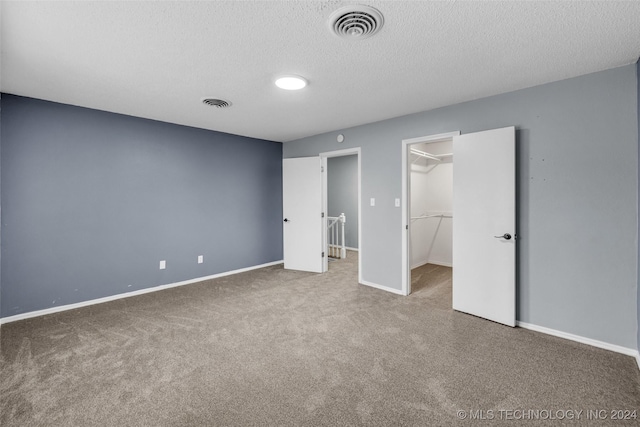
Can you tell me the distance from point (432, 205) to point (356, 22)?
4.43m

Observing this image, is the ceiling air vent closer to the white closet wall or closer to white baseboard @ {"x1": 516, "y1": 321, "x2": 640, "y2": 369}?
the white closet wall

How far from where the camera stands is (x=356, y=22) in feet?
5.79

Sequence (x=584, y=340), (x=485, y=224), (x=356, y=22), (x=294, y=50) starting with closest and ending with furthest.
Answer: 1. (x=356, y=22)
2. (x=294, y=50)
3. (x=584, y=340)
4. (x=485, y=224)

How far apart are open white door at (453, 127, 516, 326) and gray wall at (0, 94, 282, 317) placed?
3421 millimetres

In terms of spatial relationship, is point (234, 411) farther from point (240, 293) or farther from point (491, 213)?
point (491, 213)

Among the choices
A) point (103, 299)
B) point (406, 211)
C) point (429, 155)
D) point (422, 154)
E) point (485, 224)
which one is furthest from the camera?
point (429, 155)

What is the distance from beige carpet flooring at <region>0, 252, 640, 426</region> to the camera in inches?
68.7

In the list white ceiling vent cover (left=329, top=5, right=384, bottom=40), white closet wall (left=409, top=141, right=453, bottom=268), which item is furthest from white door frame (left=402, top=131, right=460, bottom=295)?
white ceiling vent cover (left=329, top=5, right=384, bottom=40)

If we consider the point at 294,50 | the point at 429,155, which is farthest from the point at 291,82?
the point at 429,155

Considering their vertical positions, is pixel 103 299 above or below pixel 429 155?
below

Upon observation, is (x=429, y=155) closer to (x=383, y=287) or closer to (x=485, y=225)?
(x=485, y=225)

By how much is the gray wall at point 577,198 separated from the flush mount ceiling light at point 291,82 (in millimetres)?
1872

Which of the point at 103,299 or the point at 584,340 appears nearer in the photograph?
the point at 584,340

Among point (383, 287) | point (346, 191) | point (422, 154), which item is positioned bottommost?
point (383, 287)
